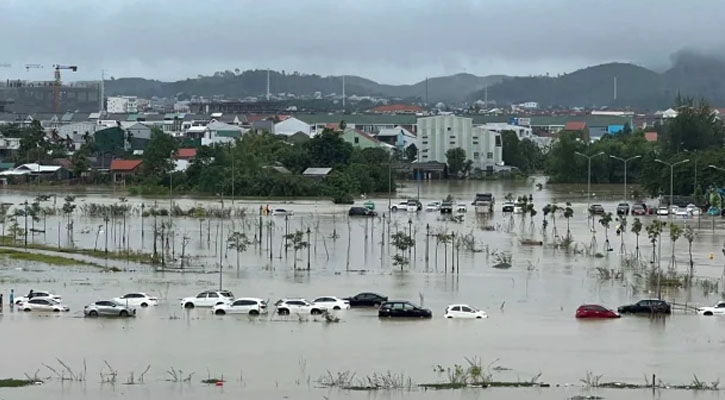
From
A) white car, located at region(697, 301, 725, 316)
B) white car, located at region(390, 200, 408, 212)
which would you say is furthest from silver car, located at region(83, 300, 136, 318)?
white car, located at region(390, 200, 408, 212)

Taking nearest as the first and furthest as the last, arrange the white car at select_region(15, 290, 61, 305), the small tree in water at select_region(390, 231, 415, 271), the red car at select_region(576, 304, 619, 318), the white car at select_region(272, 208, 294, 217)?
1. the red car at select_region(576, 304, 619, 318)
2. the white car at select_region(15, 290, 61, 305)
3. the small tree in water at select_region(390, 231, 415, 271)
4. the white car at select_region(272, 208, 294, 217)

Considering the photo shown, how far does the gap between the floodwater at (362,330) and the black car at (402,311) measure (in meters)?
0.20

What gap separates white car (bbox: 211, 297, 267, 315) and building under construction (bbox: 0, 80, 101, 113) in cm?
9150

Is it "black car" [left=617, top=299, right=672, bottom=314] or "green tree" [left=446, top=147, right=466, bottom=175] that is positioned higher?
"green tree" [left=446, top=147, right=466, bottom=175]

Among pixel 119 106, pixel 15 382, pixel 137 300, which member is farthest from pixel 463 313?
pixel 119 106

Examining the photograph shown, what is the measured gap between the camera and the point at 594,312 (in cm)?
1922

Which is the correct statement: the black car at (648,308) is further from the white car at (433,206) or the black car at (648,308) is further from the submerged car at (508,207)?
the white car at (433,206)

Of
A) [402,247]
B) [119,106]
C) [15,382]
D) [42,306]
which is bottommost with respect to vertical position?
[15,382]

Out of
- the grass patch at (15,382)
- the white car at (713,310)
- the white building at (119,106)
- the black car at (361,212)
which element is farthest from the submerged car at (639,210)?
the white building at (119,106)

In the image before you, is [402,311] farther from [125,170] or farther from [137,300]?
[125,170]

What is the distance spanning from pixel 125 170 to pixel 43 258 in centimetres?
2708

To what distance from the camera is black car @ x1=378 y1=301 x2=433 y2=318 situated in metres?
18.9

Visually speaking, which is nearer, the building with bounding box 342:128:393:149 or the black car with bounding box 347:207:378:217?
the black car with bounding box 347:207:378:217

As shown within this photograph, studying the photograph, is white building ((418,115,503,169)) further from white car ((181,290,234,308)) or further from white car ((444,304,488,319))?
white car ((444,304,488,319))
